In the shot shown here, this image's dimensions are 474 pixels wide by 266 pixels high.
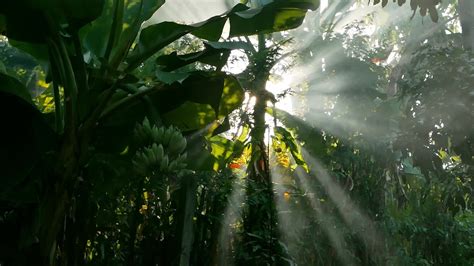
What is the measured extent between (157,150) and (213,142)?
961 mm

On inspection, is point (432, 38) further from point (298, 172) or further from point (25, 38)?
point (25, 38)

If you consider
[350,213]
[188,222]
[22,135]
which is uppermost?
[350,213]

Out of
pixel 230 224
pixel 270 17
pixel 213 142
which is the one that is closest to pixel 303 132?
pixel 230 224

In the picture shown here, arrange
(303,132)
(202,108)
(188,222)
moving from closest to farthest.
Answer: (202,108) < (188,222) < (303,132)

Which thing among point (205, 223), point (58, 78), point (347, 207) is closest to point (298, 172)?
point (347, 207)

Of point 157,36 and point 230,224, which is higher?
point 157,36

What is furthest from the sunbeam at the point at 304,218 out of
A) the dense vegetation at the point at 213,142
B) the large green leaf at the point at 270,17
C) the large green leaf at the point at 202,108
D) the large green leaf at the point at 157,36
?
the large green leaf at the point at 157,36

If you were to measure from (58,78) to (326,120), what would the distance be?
2.54 m

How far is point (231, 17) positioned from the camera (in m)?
1.70

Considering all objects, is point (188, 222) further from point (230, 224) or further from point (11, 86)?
point (11, 86)

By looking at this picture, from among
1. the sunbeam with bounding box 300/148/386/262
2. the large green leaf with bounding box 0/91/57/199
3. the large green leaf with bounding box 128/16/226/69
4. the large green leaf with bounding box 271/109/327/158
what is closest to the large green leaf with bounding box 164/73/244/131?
the large green leaf with bounding box 128/16/226/69

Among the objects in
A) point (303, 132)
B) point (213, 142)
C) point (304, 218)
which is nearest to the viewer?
point (213, 142)

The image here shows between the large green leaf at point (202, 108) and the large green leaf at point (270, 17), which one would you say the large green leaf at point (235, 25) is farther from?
the large green leaf at point (202, 108)

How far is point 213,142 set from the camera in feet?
7.28
